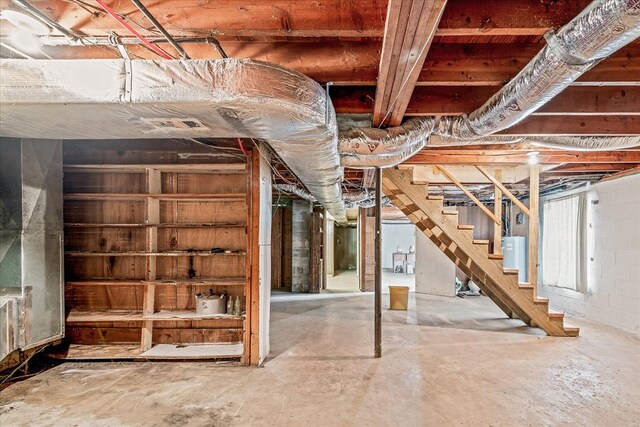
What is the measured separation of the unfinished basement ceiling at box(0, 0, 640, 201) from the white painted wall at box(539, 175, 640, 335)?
1961 millimetres

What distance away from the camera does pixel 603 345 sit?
11.2ft

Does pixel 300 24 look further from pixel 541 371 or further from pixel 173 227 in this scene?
pixel 541 371

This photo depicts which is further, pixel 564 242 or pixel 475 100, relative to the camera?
pixel 564 242

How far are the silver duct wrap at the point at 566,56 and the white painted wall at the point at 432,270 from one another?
4.55 metres

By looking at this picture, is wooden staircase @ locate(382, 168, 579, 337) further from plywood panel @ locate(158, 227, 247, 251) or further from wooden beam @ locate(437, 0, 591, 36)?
wooden beam @ locate(437, 0, 591, 36)

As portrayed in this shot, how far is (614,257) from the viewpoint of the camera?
13.7 feet

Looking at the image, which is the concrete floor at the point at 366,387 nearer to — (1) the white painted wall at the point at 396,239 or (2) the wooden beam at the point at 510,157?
(2) the wooden beam at the point at 510,157

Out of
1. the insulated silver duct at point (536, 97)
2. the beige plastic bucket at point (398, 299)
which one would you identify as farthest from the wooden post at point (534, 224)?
the beige plastic bucket at point (398, 299)

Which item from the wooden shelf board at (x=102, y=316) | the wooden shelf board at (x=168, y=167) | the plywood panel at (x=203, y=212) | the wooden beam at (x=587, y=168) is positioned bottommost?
the wooden shelf board at (x=102, y=316)

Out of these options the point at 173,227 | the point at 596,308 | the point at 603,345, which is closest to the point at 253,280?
the point at 173,227

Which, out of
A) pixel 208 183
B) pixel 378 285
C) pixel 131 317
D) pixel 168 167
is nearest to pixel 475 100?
pixel 378 285

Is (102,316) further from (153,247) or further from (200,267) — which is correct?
(200,267)

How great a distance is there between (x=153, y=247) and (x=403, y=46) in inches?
105

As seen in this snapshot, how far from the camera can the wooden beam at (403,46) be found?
44.3 inches
